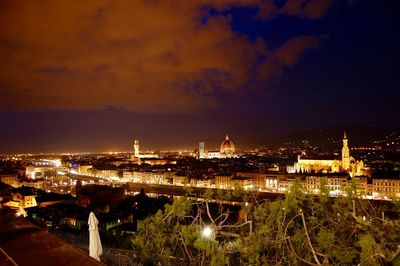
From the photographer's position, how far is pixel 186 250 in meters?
7.02

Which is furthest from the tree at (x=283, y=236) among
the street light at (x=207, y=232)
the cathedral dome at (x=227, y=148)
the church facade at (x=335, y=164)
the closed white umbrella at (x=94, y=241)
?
the cathedral dome at (x=227, y=148)

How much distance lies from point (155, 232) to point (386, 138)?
544 ft

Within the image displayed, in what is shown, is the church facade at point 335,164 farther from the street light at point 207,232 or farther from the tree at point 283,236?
the street light at point 207,232

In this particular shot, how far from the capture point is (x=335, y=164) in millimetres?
67188

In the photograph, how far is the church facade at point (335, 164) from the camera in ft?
201

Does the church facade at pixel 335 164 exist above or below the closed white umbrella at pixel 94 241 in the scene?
below

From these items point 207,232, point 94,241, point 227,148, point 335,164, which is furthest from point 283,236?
point 227,148

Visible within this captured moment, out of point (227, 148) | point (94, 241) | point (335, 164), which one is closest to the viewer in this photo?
point (94, 241)

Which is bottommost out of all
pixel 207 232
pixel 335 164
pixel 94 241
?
pixel 335 164

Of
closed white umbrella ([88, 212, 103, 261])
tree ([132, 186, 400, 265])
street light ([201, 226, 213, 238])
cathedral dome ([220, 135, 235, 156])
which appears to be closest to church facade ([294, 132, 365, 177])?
tree ([132, 186, 400, 265])

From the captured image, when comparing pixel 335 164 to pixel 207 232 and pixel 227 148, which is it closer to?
pixel 207 232

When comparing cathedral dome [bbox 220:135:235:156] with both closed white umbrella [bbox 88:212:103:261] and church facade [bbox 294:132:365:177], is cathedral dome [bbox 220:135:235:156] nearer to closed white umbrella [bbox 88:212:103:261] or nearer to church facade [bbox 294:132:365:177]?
church facade [bbox 294:132:365:177]

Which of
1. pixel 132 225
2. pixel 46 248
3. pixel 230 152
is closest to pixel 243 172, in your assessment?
pixel 132 225

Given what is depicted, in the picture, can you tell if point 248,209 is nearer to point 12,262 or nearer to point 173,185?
point 12,262
